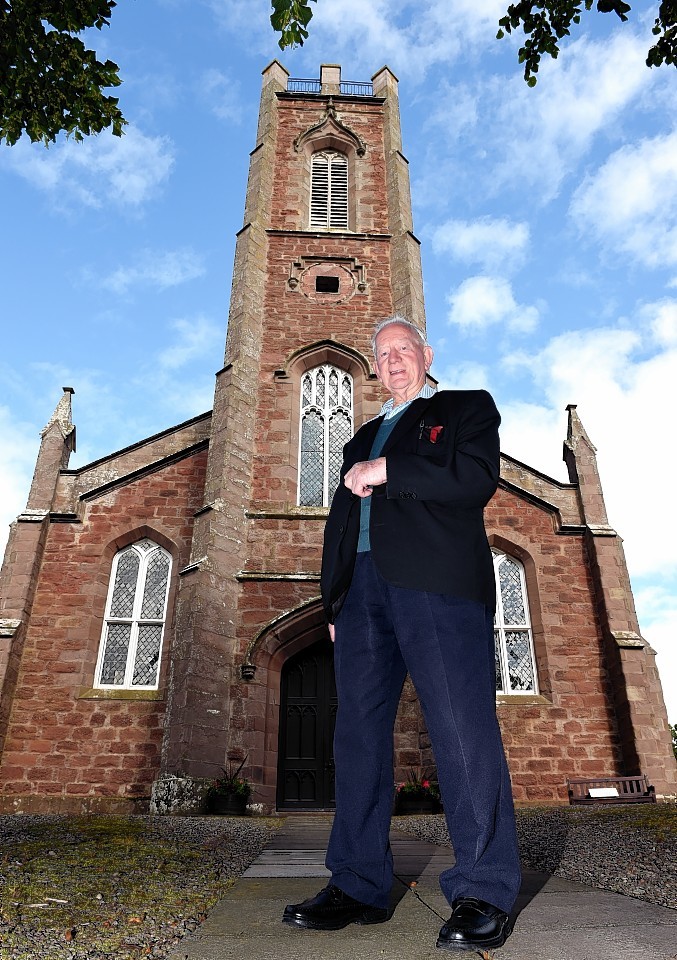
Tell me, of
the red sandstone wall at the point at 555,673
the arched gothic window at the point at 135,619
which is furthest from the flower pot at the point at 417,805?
the arched gothic window at the point at 135,619

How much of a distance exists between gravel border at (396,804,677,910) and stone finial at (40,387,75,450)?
Answer: 9640mm

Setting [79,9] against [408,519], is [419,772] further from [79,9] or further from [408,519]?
[79,9]

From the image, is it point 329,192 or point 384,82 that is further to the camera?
point 384,82

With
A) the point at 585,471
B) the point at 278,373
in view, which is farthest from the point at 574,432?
the point at 278,373

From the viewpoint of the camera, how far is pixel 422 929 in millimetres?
1981

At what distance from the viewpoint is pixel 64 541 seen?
11711mm

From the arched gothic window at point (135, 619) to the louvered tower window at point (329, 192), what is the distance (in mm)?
8573

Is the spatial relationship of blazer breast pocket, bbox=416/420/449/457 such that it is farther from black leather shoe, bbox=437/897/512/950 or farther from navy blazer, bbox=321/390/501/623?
black leather shoe, bbox=437/897/512/950

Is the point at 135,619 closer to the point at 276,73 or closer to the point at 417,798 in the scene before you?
the point at 417,798

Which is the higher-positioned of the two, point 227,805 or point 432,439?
point 432,439

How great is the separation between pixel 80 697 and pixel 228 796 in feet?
10.5

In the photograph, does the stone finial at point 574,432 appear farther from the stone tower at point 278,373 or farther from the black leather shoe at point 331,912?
the black leather shoe at point 331,912

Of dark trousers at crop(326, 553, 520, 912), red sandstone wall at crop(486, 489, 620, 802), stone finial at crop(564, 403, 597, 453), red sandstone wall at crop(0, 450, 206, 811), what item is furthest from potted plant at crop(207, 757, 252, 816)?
stone finial at crop(564, 403, 597, 453)

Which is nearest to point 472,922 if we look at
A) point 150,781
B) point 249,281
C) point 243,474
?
point 150,781
